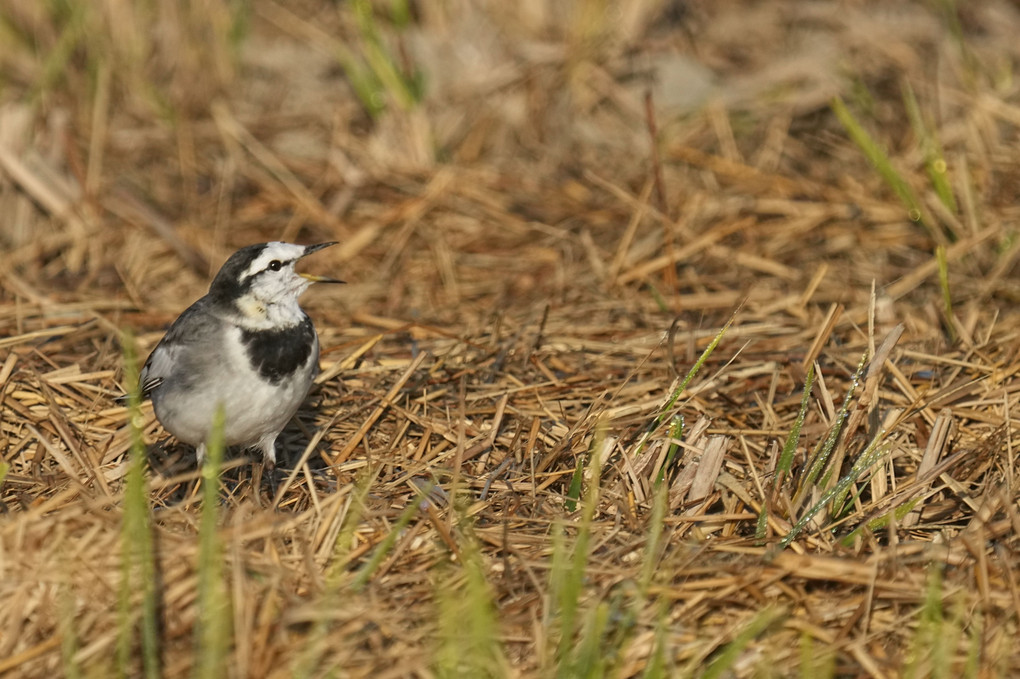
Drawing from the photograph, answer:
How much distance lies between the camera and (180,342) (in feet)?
15.4

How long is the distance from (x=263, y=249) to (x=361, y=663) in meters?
2.04

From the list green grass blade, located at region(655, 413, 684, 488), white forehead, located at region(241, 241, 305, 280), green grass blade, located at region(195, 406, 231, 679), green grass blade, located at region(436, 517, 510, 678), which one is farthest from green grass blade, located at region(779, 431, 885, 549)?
white forehead, located at region(241, 241, 305, 280)

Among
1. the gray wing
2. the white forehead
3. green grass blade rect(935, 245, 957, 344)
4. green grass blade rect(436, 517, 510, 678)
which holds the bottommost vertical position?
green grass blade rect(935, 245, 957, 344)

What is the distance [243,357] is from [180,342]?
34 cm

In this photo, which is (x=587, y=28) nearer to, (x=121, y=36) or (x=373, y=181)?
(x=373, y=181)

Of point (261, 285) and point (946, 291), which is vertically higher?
point (261, 285)

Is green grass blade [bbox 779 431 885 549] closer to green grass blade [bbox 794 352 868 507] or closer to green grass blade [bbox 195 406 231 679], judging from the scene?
green grass blade [bbox 794 352 868 507]

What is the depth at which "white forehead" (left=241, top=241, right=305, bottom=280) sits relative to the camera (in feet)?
15.4

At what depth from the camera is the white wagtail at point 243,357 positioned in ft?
14.8

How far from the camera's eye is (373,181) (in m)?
7.77

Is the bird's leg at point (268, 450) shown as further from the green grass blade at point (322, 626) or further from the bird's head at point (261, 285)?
the green grass blade at point (322, 626)

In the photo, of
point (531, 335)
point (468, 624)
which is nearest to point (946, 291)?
point (531, 335)

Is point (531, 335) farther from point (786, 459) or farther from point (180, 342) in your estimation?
point (786, 459)

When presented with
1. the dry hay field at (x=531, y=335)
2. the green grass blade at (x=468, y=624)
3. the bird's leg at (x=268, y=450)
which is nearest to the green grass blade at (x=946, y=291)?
the dry hay field at (x=531, y=335)
